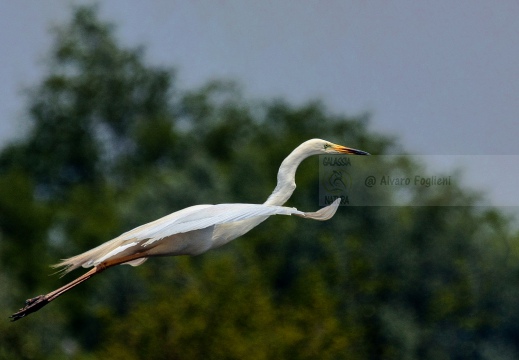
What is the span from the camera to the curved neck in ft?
41.4

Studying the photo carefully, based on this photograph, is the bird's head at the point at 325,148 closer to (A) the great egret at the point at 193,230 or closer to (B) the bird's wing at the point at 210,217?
(A) the great egret at the point at 193,230

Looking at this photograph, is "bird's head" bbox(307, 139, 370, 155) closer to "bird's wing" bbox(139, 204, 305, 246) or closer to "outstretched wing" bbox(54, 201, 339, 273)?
"outstretched wing" bbox(54, 201, 339, 273)

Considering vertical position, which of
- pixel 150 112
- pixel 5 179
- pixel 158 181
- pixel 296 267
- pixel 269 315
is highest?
pixel 150 112

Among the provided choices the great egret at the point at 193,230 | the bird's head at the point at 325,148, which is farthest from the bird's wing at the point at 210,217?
the bird's head at the point at 325,148

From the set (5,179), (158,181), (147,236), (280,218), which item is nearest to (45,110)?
(5,179)

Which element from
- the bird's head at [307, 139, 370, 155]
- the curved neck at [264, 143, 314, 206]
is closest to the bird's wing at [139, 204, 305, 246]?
the curved neck at [264, 143, 314, 206]

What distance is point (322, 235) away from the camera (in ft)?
121

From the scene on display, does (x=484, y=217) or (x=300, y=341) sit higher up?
(x=484, y=217)

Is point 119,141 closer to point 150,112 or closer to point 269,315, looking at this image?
point 150,112

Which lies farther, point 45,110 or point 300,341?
point 45,110

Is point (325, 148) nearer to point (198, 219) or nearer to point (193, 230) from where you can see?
point (193, 230)

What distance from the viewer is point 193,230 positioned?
1214cm

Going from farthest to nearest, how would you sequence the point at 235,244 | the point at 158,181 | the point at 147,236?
the point at 158,181 < the point at 235,244 < the point at 147,236

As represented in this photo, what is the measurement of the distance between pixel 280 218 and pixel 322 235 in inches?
49.7
